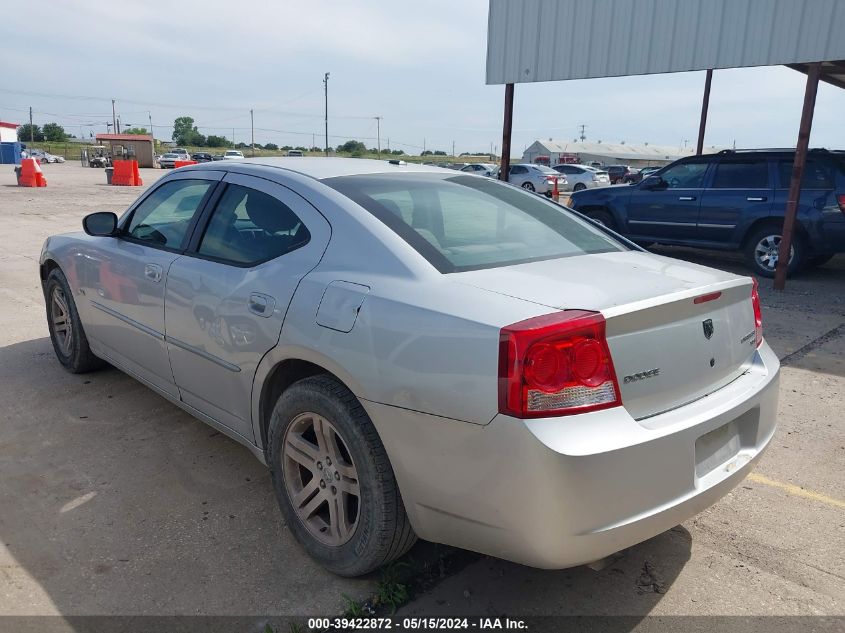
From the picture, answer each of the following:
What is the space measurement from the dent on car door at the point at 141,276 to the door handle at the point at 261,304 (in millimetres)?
822

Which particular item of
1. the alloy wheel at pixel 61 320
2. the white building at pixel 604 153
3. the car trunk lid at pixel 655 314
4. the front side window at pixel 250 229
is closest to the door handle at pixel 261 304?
the front side window at pixel 250 229

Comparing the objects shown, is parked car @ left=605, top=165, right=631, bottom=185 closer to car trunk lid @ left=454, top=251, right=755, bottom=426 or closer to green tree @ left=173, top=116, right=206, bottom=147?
car trunk lid @ left=454, top=251, right=755, bottom=426

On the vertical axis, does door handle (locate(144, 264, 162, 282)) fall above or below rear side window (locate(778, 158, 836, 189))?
below

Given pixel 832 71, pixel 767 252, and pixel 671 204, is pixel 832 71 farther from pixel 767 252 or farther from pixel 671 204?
pixel 767 252

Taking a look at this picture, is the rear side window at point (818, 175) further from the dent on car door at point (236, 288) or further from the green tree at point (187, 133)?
the green tree at point (187, 133)

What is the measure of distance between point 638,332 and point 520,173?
28.2m

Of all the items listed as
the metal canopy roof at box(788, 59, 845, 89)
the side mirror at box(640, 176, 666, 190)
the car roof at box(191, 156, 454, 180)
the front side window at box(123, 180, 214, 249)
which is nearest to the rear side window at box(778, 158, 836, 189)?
the metal canopy roof at box(788, 59, 845, 89)

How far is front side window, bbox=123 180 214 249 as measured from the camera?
345cm

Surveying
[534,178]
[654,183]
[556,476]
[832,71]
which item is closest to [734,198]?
[654,183]

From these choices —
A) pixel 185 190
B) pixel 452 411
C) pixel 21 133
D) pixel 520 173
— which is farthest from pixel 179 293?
pixel 21 133

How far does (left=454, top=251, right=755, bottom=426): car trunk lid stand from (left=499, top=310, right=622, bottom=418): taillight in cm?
5

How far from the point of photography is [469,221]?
294 centimetres

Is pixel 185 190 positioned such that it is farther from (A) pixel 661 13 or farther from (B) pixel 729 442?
(A) pixel 661 13

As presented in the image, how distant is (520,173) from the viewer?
29359 mm
